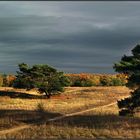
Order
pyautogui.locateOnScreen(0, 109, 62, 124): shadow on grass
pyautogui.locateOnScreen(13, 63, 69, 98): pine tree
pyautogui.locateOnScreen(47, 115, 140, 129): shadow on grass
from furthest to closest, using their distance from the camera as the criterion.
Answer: pyautogui.locateOnScreen(13, 63, 69, 98): pine tree, pyautogui.locateOnScreen(0, 109, 62, 124): shadow on grass, pyautogui.locateOnScreen(47, 115, 140, 129): shadow on grass

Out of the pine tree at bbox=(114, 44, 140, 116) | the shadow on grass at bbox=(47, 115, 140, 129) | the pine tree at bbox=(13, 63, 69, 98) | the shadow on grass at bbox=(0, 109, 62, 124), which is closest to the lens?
the shadow on grass at bbox=(47, 115, 140, 129)

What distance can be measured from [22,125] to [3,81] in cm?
7151

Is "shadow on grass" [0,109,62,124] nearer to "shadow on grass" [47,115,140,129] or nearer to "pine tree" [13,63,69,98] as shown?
"shadow on grass" [47,115,140,129]

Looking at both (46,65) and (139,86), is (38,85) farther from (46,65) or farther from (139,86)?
(139,86)

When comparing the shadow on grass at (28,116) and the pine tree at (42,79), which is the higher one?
the pine tree at (42,79)

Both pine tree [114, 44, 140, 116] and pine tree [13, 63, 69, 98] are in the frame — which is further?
pine tree [13, 63, 69, 98]

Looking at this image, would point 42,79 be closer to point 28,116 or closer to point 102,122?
point 28,116

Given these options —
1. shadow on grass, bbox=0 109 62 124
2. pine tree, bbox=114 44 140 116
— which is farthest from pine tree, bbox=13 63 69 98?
pine tree, bbox=114 44 140 116

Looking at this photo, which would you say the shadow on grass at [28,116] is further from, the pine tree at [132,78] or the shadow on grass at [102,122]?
the pine tree at [132,78]

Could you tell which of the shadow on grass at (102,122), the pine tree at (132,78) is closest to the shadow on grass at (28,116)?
the shadow on grass at (102,122)

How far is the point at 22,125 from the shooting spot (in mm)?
30734

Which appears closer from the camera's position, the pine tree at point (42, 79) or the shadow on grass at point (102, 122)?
the shadow on grass at point (102, 122)

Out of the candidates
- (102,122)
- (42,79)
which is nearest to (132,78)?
(102,122)

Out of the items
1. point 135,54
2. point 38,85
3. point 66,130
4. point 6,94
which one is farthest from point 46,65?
point 66,130
